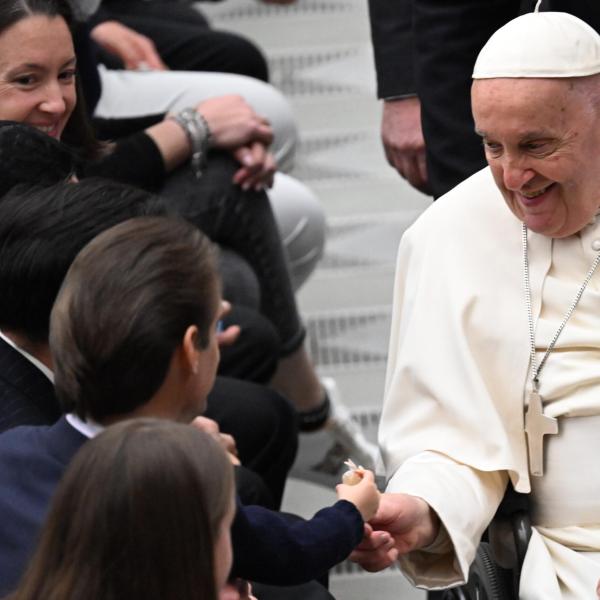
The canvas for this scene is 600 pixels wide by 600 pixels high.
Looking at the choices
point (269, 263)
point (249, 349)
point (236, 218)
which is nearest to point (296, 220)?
point (269, 263)

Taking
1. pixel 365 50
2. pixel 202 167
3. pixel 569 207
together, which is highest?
pixel 569 207

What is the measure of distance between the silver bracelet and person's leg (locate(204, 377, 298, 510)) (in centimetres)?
80

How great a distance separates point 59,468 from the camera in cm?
245

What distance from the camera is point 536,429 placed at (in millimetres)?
2756

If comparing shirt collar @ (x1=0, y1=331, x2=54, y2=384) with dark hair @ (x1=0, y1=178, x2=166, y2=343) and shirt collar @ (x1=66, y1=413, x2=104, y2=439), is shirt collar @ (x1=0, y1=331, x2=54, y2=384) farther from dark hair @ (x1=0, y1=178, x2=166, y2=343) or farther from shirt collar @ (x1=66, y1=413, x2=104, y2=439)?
shirt collar @ (x1=66, y1=413, x2=104, y2=439)

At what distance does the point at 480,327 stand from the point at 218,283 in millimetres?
535

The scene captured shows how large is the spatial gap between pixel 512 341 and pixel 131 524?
1.10 m

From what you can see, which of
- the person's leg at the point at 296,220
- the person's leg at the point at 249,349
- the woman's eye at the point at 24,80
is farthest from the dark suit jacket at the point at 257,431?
the person's leg at the point at 296,220

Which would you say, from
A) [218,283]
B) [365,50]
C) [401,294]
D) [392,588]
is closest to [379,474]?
[401,294]

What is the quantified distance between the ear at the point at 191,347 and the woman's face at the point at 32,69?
49.2 inches

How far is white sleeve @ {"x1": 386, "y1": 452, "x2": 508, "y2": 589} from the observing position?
8.92 feet

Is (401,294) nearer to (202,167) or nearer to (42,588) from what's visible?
(42,588)

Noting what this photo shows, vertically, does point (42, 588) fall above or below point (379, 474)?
above

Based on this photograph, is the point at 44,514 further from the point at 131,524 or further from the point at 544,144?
the point at 544,144
